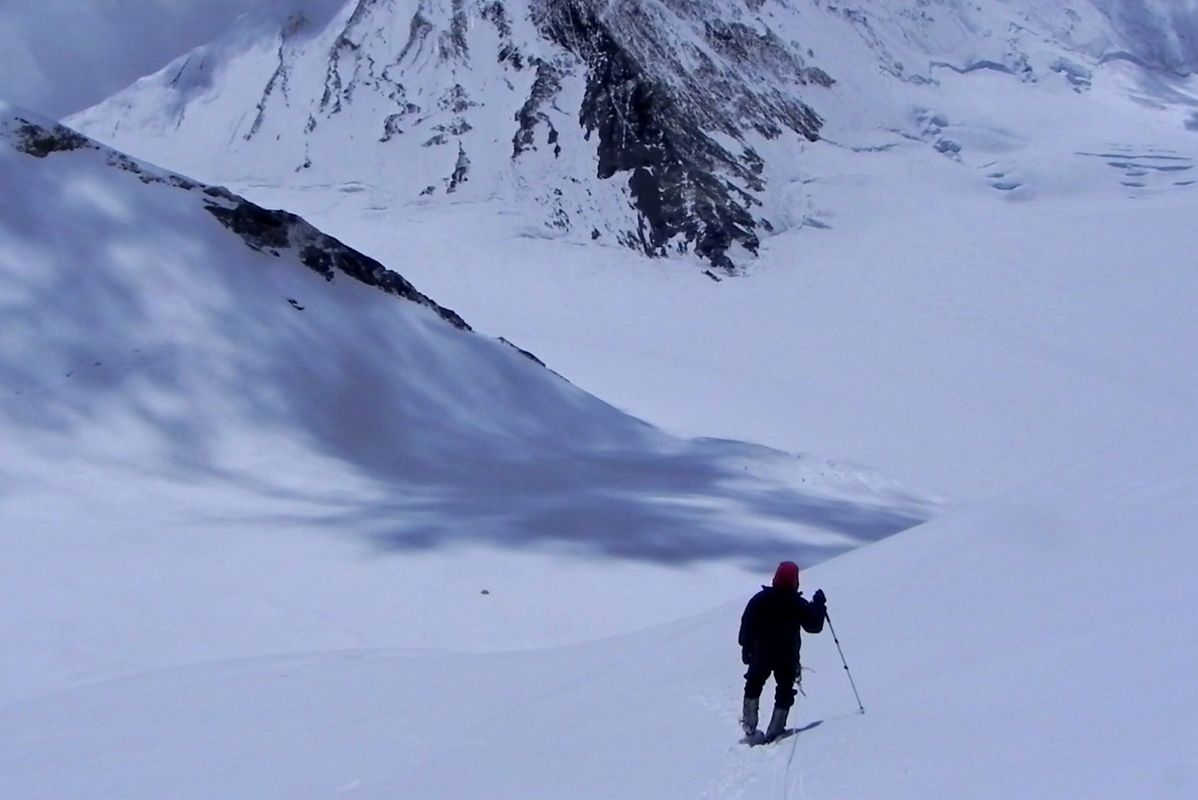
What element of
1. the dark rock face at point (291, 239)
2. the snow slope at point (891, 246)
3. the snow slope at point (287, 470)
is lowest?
the snow slope at point (287, 470)

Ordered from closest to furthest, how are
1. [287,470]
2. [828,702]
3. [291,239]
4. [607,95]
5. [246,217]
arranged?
[828,702] < [287,470] < [246,217] < [291,239] < [607,95]

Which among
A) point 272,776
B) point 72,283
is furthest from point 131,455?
point 272,776

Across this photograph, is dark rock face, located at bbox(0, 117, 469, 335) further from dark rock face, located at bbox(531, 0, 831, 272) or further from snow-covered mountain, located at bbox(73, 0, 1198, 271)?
snow-covered mountain, located at bbox(73, 0, 1198, 271)

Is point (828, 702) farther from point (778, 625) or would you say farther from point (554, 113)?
point (554, 113)

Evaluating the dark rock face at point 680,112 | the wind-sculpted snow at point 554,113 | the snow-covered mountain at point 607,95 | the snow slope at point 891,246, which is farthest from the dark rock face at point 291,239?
the wind-sculpted snow at point 554,113

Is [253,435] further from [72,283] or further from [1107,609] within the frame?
[1107,609]

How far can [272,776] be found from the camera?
768 centimetres

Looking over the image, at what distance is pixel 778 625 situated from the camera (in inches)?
256

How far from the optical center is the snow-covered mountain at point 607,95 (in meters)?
60.3

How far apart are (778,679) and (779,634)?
26 cm

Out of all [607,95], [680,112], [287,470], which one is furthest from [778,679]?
[607,95]

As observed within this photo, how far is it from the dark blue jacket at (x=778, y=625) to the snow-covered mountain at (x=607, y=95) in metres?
48.4

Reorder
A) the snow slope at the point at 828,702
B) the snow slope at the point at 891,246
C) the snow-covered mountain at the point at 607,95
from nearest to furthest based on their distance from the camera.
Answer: the snow slope at the point at 828,702, the snow slope at the point at 891,246, the snow-covered mountain at the point at 607,95

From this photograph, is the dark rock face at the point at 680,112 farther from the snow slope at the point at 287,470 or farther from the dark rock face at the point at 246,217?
the snow slope at the point at 287,470
